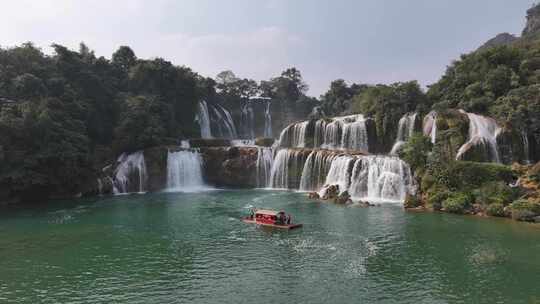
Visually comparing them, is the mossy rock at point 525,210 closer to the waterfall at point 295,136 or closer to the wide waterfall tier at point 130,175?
the waterfall at point 295,136

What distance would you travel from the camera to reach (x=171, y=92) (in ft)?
194

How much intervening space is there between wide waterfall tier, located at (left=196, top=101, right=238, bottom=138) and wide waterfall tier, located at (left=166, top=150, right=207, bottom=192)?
61.0ft

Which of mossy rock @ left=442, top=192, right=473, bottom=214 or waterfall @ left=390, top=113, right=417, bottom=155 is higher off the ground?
waterfall @ left=390, top=113, right=417, bottom=155

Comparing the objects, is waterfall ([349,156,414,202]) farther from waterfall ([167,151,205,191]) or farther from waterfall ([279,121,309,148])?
waterfall ([167,151,205,191])

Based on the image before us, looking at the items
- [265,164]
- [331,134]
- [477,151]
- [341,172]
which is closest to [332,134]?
[331,134]

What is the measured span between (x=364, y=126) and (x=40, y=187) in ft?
102

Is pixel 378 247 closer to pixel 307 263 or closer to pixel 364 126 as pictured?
pixel 307 263

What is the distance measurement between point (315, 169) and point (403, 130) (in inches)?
370

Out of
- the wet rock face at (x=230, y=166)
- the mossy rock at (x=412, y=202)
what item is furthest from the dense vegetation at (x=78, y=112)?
the mossy rock at (x=412, y=202)

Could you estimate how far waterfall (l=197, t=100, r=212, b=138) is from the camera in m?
63.8

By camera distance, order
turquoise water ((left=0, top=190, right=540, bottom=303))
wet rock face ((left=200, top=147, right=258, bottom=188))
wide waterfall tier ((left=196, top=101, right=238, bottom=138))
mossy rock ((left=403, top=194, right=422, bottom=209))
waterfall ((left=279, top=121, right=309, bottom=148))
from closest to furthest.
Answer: turquoise water ((left=0, top=190, right=540, bottom=303)), mossy rock ((left=403, top=194, right=422, bottom=209)), wet rock face ((left=200, top=147, right=258, bottom=188)), waterfall ((left=279, top=121, right=309, bottom=148)), wide waterfall tier ((left=196, top=101, right=238, bottom=138))

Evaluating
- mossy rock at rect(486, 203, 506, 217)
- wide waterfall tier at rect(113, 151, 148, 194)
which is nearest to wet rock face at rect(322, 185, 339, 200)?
mossy rock at rect(486, 203, 506, 217)

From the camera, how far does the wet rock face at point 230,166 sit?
4422cm

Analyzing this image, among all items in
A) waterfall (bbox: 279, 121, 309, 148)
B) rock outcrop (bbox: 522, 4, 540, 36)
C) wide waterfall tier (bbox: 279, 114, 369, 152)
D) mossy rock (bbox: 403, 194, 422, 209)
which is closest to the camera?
mossy rock (bbox: 403, 194, 422, 209)
